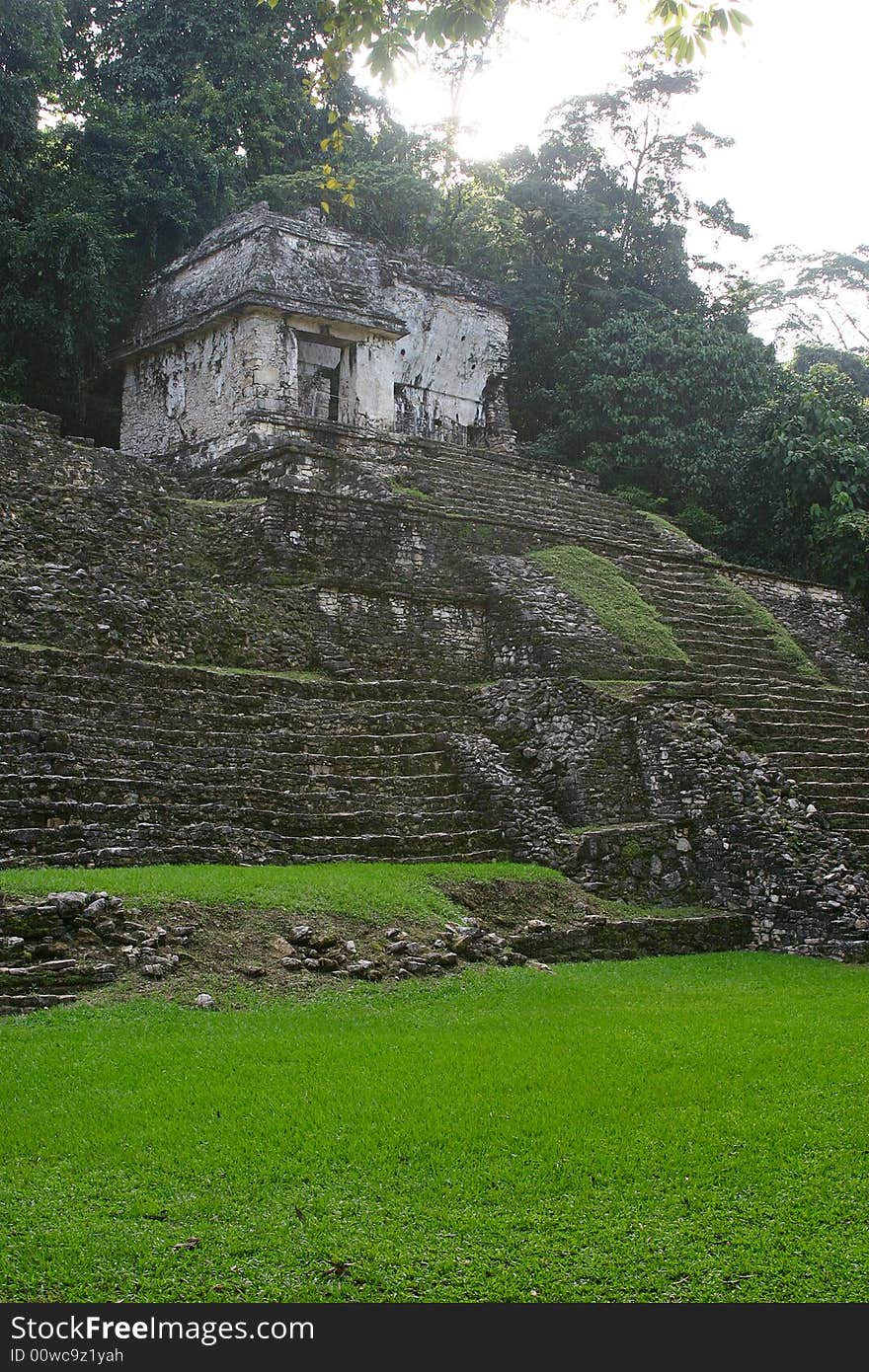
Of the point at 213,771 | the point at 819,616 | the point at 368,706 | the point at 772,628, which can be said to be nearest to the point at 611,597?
the point at 772,628

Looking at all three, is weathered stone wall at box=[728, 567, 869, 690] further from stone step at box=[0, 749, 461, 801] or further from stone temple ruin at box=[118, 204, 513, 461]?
stone step at box=[0, 749, 461, 801]

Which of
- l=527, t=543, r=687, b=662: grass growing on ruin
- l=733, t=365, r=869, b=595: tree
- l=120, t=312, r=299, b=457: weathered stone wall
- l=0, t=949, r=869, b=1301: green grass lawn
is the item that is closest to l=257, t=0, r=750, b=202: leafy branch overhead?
l=0, t=949, r=869, b=1301: green grass lawn

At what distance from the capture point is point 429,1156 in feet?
17.1

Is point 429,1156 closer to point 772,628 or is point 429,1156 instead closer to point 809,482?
point 772,628

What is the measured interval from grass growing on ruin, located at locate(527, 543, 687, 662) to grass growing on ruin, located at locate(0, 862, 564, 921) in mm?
6128

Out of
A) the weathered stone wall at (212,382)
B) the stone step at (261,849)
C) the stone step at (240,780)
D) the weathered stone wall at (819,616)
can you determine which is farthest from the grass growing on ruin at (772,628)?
the weathered stone wall at (212,382)

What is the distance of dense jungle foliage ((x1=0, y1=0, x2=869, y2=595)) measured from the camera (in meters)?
21.9

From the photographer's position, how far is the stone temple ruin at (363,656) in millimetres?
11148

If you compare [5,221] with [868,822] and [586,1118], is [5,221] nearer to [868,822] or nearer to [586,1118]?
[868,822]

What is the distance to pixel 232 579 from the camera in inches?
604

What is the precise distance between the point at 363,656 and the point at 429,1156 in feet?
34.2

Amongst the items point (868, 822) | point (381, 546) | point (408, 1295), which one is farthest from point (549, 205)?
point (408, 1295)

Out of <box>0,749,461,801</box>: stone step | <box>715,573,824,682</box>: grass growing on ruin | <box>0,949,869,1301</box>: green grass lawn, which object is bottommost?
<box>0,949,869,1301</box>: green grass lawn

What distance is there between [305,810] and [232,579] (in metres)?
4.82
